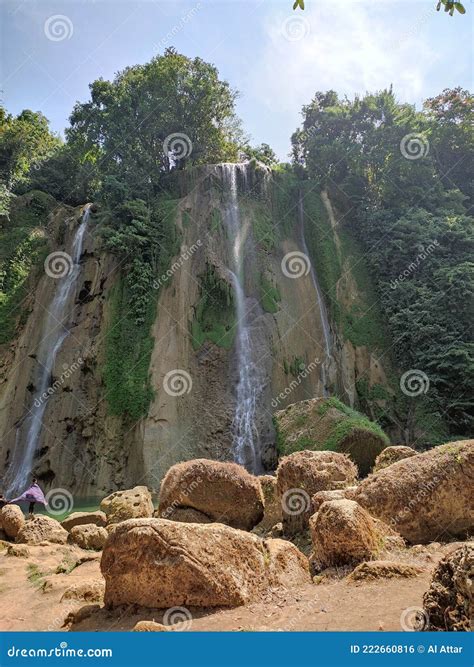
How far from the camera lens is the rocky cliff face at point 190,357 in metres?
19.7

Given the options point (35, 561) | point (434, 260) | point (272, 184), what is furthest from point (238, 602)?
point (272, 184)

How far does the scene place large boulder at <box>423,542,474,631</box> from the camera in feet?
11.2

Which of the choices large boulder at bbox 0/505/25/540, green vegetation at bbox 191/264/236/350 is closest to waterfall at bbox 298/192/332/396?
green vegetation at bbox 191/264/236/350

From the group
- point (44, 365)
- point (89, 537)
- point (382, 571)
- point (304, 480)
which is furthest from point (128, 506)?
point (44, 365)

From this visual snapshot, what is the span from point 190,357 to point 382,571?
17004 millimetres

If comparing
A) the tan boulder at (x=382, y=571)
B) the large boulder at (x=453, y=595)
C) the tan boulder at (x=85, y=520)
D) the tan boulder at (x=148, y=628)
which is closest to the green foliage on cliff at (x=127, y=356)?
the tan boulder at (x=85, y=520)

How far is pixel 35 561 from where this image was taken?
8.62 meters

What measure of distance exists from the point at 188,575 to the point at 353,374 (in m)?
17.9

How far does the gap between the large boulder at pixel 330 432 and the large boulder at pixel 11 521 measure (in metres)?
6.87

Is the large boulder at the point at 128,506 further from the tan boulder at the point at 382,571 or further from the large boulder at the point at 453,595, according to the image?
the large boulder at the point at 453,595

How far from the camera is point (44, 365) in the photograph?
71.4ft

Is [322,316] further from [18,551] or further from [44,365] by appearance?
[18,551]

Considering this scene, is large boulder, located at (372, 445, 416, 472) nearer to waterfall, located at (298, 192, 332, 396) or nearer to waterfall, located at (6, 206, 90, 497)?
waterfall, located at (298, 192, 332, 396)

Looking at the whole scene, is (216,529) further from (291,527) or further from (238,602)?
(291,527)
